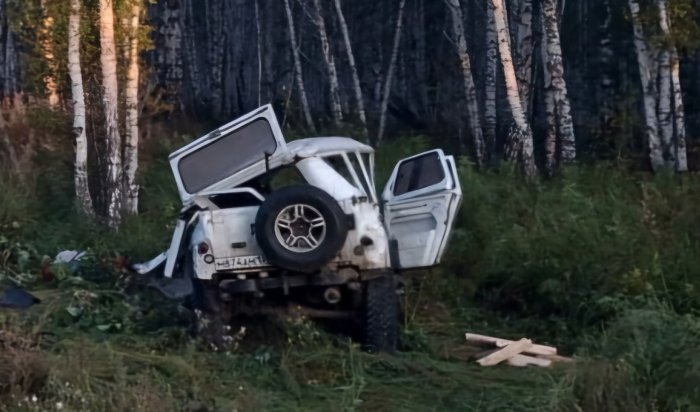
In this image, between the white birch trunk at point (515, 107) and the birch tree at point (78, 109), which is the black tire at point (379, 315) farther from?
the birch tree at point (78, 109)

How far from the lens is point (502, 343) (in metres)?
9.95

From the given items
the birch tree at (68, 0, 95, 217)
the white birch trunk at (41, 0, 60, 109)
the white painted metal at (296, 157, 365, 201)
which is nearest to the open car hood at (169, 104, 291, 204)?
the white painted metal at (296, 157, 365, 201)

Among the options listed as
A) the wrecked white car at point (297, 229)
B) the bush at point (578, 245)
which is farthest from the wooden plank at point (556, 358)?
the wrecked white car at point (297, 229)

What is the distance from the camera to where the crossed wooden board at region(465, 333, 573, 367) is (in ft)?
30.6

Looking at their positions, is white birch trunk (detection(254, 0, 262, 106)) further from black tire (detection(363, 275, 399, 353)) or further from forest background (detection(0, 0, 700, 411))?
black tire (detection(363, 275, 399, 353))

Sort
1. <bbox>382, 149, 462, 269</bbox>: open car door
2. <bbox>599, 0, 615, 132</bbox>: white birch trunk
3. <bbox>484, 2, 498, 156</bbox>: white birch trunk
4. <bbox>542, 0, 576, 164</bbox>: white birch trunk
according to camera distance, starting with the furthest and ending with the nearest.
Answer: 1. <bbox>599, 0, 615, 132</bbox>: white birch trunk
2. <bbox>484, 2, 498, 156</bbox>: white birch trunk
3. <bbox>542, 0, 576, 164</bbox>: white birch trunk
4. <bbox>382, 149, 462, 269</bbox>: open car door

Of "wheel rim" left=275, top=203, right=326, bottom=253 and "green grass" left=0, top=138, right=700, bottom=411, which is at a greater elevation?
"wheel rim" left=275, top=203, right=326, bottom=253

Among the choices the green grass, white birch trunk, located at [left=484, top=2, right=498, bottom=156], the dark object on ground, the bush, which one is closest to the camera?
the green grass

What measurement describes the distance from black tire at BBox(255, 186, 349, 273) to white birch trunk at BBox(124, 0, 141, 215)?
7.17m

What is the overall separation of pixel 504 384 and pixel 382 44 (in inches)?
718

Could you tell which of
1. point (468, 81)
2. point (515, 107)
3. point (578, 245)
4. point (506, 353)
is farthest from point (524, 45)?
point (506, 353)

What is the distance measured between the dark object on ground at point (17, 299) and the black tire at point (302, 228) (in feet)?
9.89

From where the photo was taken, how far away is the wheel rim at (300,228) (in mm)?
9016

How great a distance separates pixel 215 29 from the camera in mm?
26953
